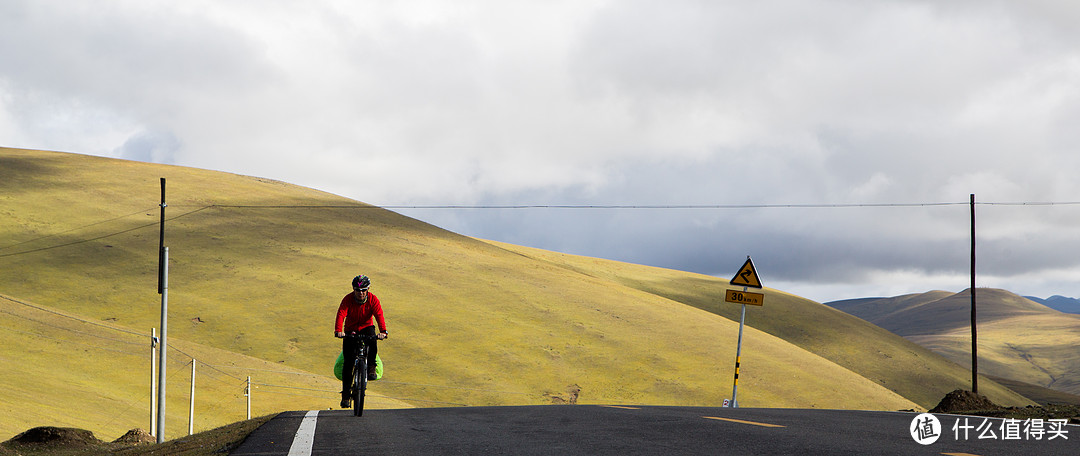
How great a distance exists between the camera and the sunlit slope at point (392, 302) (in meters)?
56.7

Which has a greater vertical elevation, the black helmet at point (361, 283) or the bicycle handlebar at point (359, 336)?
the black helmet at point (361, 283)

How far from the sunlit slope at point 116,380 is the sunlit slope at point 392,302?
588 cm

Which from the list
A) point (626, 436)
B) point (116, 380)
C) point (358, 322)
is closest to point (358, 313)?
point (358, 322)

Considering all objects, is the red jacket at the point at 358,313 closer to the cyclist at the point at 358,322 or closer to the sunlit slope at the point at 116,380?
the cyclist at the point at 358,322

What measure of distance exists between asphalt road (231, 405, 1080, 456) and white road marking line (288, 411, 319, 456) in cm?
1

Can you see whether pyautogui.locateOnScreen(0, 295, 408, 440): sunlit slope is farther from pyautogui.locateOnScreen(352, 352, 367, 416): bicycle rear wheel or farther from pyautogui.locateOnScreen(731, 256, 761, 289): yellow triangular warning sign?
pyautogui.locateOnScreen(731, 256, 761, 289): yellow triangular warning sign

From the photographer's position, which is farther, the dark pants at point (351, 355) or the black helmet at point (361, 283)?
the dark pants at point (351, 355)

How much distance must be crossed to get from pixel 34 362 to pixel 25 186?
54.5m

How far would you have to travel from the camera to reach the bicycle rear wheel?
44.3 ft

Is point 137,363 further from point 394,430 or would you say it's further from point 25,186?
point 25,186

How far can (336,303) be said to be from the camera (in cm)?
6362

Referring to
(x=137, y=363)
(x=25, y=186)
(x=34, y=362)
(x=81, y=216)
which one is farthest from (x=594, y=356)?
(x=25, y=186)

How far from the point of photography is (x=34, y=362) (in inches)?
1604

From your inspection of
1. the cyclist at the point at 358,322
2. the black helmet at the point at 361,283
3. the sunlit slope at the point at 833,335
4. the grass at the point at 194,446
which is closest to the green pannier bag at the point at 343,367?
the cyclist at the point at 358,322
